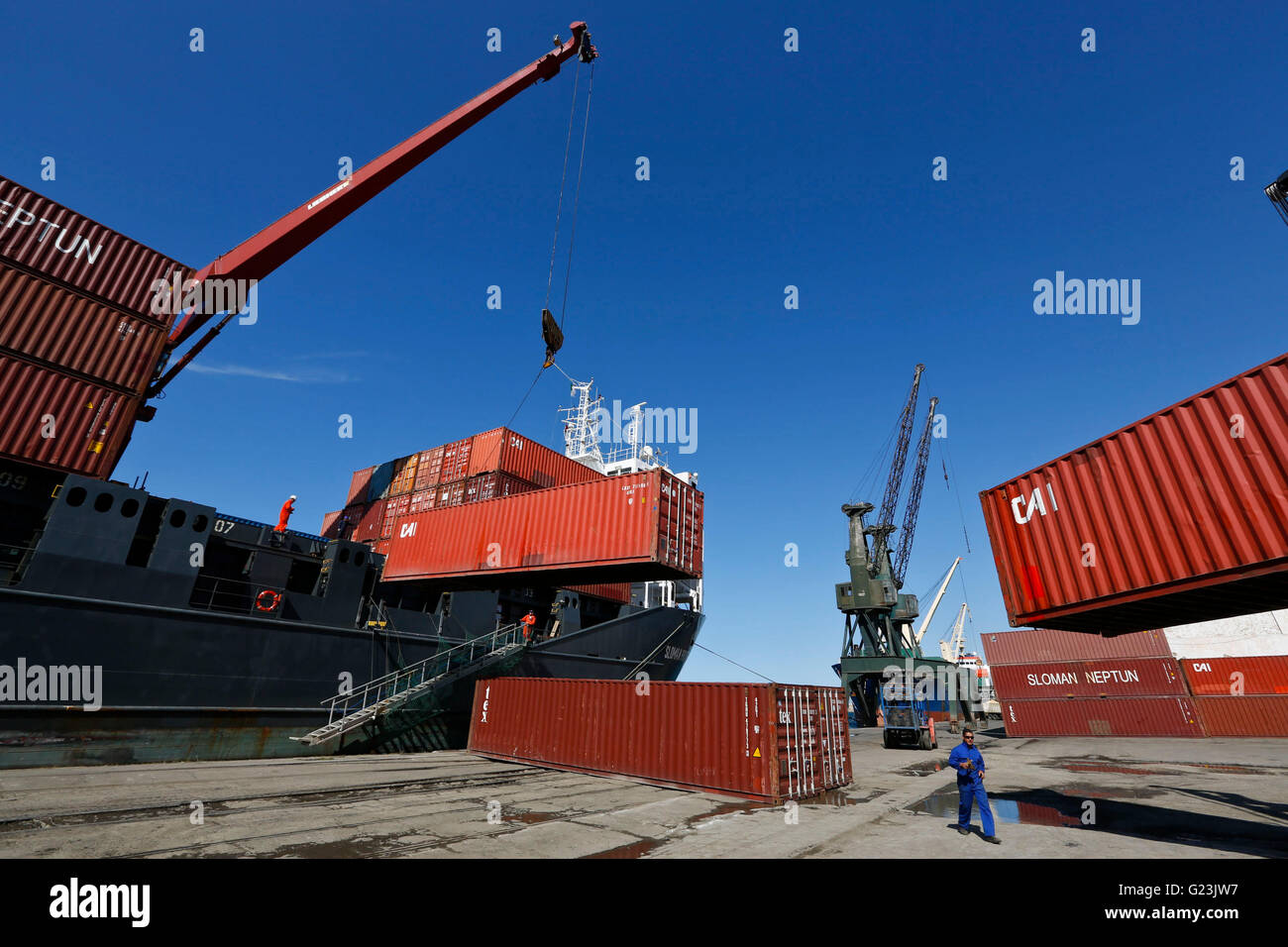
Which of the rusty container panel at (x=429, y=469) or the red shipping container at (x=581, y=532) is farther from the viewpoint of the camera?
the rusty container panel at (x=429, y=469)

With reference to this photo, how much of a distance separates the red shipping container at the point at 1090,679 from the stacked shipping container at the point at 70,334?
43.2m

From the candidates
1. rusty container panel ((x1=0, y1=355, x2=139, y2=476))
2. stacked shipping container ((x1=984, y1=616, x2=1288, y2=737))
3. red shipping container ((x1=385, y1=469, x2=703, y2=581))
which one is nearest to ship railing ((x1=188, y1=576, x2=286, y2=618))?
rusty container panel ((x1=0, y1=355, x2=139, y2=476))

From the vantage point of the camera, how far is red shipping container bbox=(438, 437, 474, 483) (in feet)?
78.3

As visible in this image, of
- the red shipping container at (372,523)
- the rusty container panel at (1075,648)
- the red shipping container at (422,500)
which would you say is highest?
the red shipping container at (422,500)

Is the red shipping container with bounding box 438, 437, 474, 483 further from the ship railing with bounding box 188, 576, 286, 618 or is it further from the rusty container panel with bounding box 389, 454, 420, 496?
the ship railing with bounding box 188, 576, 286, 618

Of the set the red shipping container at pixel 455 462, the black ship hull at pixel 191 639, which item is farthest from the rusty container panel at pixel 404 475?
the black ship hull at pixel 191 639

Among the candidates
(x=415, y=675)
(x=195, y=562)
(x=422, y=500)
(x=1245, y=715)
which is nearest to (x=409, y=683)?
(x=415, y=675)

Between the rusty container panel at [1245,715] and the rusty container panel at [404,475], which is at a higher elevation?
the rusty container panel at [404,475]

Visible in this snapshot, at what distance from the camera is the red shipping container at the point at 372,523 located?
24.7 meters

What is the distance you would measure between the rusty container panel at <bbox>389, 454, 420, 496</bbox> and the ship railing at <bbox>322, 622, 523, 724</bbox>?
8.86 metres

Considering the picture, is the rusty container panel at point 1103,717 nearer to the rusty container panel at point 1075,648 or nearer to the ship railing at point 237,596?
the rusty container panel at point 1075,648

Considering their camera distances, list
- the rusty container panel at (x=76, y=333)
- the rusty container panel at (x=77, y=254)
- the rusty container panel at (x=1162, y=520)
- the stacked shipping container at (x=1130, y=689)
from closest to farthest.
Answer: the rusty container panel at (x=1162, y=520), the rusty container panel at (x=76, y=333), the rusty container panel at (x=77, y=254), the stacked shipping container at (x=1130, y=689)

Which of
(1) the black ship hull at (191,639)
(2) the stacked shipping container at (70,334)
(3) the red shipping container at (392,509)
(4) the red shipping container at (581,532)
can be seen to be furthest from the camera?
(3) the red shipping container at (392,509)

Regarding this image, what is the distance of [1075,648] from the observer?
33750mm
